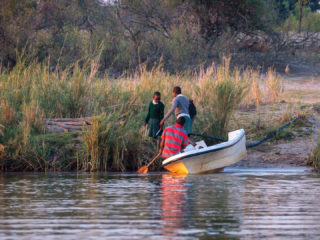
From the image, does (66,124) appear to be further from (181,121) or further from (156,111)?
(181,121)

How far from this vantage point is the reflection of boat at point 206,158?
13219mm

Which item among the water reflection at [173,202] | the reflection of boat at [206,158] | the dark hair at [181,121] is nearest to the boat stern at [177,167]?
the reflection of boat at [206,158]

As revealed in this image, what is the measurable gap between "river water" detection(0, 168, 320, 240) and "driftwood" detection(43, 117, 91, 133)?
179 cm

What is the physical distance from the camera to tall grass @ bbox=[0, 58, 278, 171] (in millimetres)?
13961

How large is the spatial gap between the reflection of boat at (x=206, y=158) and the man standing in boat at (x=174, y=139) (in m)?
0.21

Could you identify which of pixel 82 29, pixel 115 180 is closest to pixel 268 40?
pixel 82 29

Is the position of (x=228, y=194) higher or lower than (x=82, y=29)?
lower

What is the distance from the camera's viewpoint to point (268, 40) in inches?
1234

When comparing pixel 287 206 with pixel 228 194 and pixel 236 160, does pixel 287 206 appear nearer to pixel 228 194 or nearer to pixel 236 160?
pixel 228 194

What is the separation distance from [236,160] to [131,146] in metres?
2.13

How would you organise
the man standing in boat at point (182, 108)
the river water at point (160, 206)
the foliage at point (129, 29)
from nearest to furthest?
the river water at point (160, 206)
the man standing in boat at point (182, 108)
the foliage at point (129, 29)

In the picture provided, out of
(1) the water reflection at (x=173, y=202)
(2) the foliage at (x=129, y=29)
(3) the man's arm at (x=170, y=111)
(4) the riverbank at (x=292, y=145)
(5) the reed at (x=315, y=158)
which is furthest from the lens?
(2) the foliage at (x=129, y=29)

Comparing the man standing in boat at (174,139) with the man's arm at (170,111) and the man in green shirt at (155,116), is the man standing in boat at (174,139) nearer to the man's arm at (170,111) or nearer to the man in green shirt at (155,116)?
the man's arm at (170,111)

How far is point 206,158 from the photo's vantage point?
1355 centimetres
